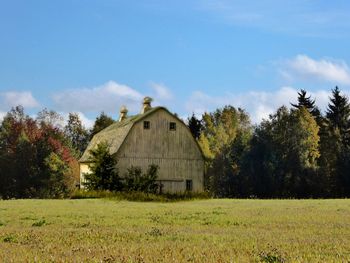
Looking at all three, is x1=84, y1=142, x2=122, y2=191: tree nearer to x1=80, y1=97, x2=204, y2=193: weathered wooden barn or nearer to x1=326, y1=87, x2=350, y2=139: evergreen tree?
x1=80, y1=97, x2=204, y2=193: weathered wooden barn

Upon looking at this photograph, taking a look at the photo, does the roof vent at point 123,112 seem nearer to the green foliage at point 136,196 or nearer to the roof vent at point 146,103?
the roof vent at point 146,103

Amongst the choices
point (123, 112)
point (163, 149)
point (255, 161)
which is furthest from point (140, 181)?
point (255, 161)

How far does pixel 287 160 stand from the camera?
78.6 meters

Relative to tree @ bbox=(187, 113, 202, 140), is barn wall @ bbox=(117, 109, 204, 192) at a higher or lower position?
lower

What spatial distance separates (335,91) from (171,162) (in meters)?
46.3

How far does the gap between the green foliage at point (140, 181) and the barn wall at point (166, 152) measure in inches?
70.3

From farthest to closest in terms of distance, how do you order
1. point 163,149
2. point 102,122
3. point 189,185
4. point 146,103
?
point 102,122, point 146,103, point 189,185, point 163,149

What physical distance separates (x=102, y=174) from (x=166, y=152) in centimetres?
908

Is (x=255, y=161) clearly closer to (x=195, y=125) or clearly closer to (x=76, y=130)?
(x=195, y=125)

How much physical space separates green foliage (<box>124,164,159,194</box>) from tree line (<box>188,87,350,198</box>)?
25.4m

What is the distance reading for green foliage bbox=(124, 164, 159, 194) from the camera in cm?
5669

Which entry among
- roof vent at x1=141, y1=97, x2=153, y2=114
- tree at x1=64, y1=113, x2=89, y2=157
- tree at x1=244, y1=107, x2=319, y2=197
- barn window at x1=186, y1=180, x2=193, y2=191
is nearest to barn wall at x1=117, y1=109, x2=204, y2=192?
barn window at x1=186, y1=180, x2=193, y2=191

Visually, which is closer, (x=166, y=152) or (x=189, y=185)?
(x=166, y=152)

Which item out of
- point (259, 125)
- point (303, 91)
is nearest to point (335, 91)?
point (303, 91)
